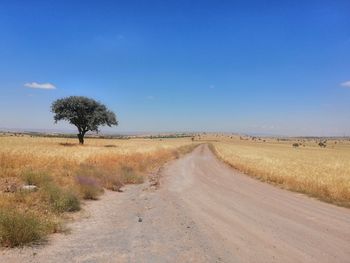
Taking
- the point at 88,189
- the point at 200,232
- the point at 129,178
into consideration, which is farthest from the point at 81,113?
the point at 200,232

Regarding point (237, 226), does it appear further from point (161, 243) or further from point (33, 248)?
point (33, 248)

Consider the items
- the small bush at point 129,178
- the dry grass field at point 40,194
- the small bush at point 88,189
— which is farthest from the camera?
the small bush at point 129,178

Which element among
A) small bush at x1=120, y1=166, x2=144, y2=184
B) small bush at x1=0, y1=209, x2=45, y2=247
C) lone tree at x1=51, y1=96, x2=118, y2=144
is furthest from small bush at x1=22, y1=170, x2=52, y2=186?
lone tree at x1=51, y1=96, x2=118, y2=144

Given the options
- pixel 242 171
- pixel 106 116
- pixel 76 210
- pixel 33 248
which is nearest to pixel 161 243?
pixel 33 248

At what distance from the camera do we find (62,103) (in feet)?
255

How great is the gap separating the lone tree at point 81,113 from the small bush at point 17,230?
225 ft

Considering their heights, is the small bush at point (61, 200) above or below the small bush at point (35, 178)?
below

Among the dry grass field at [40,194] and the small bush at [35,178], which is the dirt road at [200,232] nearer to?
the dry grass field at [40,194]

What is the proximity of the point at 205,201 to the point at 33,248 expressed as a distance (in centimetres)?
939

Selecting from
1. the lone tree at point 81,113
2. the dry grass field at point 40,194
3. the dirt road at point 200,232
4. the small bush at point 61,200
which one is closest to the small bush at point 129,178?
the dry grass field at point 40,194

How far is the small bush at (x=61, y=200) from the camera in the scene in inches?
515

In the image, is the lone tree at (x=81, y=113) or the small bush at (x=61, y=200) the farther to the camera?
the lone tree at (x=81, y=113)

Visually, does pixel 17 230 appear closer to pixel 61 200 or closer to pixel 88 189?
pixel 61 200

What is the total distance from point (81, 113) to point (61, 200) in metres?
66.1
